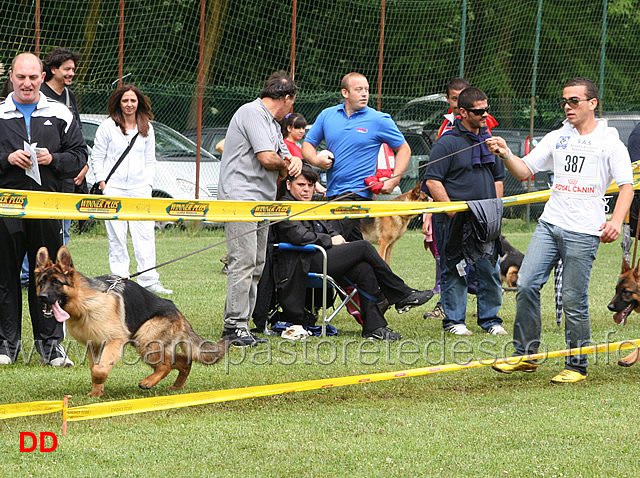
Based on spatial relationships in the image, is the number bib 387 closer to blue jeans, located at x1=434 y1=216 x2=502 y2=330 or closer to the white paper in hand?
blue jeans, located at x1=434 y1=216 x2=502 y2=330

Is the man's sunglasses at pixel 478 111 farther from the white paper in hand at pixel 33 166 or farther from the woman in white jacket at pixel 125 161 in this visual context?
the white paper in hand at pixel 33 166

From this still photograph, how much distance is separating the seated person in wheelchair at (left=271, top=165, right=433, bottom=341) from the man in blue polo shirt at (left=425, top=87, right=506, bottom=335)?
38 centimetres

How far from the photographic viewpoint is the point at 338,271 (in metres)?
7.21

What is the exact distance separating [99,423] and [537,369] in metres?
3.19

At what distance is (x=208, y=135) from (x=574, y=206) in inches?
392

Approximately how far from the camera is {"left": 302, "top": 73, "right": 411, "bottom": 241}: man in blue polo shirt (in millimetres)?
7824

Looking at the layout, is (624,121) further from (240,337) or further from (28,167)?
(28,167)

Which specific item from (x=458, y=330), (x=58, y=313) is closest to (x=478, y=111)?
(x=458, y=330)

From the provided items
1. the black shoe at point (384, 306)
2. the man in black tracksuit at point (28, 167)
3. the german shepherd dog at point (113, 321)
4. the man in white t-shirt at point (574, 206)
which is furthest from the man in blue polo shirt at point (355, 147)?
the german shepherd dog at point (113, 321)

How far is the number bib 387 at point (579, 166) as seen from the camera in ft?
18.2

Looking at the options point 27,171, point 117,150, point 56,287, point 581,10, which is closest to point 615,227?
point 56,287

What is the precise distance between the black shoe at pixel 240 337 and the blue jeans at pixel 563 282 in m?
2.09

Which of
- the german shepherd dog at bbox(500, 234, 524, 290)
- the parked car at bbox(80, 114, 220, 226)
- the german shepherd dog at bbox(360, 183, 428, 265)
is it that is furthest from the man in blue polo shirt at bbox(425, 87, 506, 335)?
the parked car at bbox(80, 114, 220, 226)

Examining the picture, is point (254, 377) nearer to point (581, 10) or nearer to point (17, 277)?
point (17, 277)
